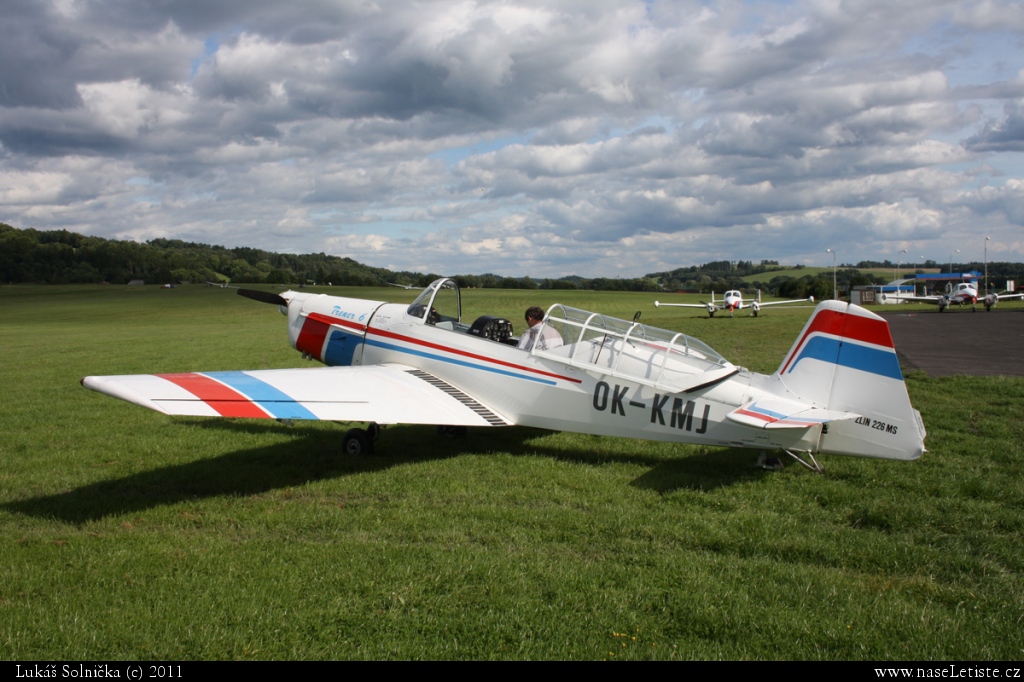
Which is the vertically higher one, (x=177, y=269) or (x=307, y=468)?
(x=177, y=269)

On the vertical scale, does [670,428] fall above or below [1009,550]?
above

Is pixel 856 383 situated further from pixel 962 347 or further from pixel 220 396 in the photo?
pixel 962 347

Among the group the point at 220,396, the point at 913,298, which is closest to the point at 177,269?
the point at 913,298

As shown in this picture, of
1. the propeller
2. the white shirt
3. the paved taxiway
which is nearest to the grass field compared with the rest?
the white shirt

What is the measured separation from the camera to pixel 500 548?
15.4 ft

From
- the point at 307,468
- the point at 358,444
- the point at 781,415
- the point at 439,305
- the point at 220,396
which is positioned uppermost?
the point at 439,305

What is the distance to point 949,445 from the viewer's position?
745 cm

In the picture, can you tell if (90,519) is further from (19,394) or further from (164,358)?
(164,358)

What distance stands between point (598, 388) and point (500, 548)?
267 cm

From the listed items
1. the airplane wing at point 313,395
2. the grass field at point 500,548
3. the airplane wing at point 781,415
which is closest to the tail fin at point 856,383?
the airplane wing at point 781,415

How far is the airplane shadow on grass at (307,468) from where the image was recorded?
19.3ft

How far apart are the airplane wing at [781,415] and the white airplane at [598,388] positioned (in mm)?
12

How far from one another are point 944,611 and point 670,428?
3.02m
